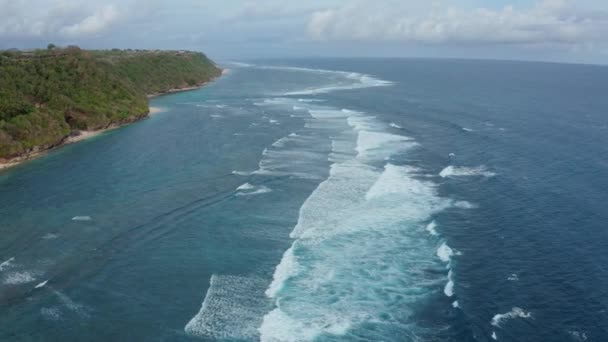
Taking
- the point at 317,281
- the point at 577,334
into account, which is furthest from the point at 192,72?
the point at 577,334

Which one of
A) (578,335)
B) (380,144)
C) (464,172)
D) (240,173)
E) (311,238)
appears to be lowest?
(578,335)

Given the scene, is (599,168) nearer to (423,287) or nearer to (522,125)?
(522,125)

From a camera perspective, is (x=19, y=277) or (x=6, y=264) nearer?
(x=19, y=277)

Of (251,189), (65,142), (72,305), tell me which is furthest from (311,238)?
(65,142)

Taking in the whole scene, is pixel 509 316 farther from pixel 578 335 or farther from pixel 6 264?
pixel 6 264

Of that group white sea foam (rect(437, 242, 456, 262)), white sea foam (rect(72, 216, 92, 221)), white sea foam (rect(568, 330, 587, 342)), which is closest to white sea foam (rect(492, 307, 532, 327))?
white sea foam (rect(568, 330, 587, 342))

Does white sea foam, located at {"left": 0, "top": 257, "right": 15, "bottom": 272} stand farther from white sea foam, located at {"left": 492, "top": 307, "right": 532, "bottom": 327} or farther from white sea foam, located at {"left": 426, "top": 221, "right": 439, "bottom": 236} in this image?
white sea foam, located at {"left": 492, "top": 307, "right": 532, "bottom": 327}
